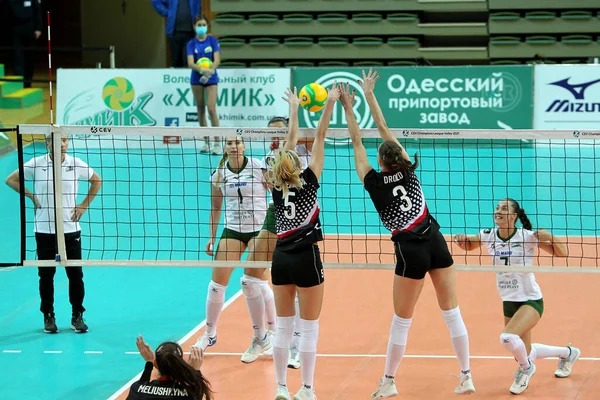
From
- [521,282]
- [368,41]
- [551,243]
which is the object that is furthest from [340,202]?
[368,41]

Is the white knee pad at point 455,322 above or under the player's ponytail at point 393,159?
under

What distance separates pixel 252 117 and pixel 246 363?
37.0ft

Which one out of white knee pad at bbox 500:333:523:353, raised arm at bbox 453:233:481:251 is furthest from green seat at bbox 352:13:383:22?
white knee pad at bbox 500:333:523:353

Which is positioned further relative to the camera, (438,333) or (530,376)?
(438,333)

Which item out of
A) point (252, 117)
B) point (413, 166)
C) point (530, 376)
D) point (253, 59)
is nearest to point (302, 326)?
point (413, 166)

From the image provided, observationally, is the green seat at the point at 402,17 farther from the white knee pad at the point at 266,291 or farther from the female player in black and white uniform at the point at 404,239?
the female player in black and white uniform at the point at 404,239

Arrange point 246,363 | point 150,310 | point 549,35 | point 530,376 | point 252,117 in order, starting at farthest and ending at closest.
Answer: point 549,35, point 252,117, point 150,310, point 246,363, point 530,376

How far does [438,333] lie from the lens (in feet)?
28.0

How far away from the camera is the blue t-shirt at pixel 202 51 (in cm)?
1778

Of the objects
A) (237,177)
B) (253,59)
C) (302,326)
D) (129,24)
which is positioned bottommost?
(302,326)

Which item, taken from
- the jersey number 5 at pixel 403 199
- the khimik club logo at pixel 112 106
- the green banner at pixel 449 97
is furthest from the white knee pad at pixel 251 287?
the khimik club logo at pixel 112 106

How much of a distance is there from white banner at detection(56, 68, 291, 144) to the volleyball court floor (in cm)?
802

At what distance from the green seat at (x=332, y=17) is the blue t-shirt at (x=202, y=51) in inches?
239

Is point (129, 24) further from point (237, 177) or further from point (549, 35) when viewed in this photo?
point (237, 177)
